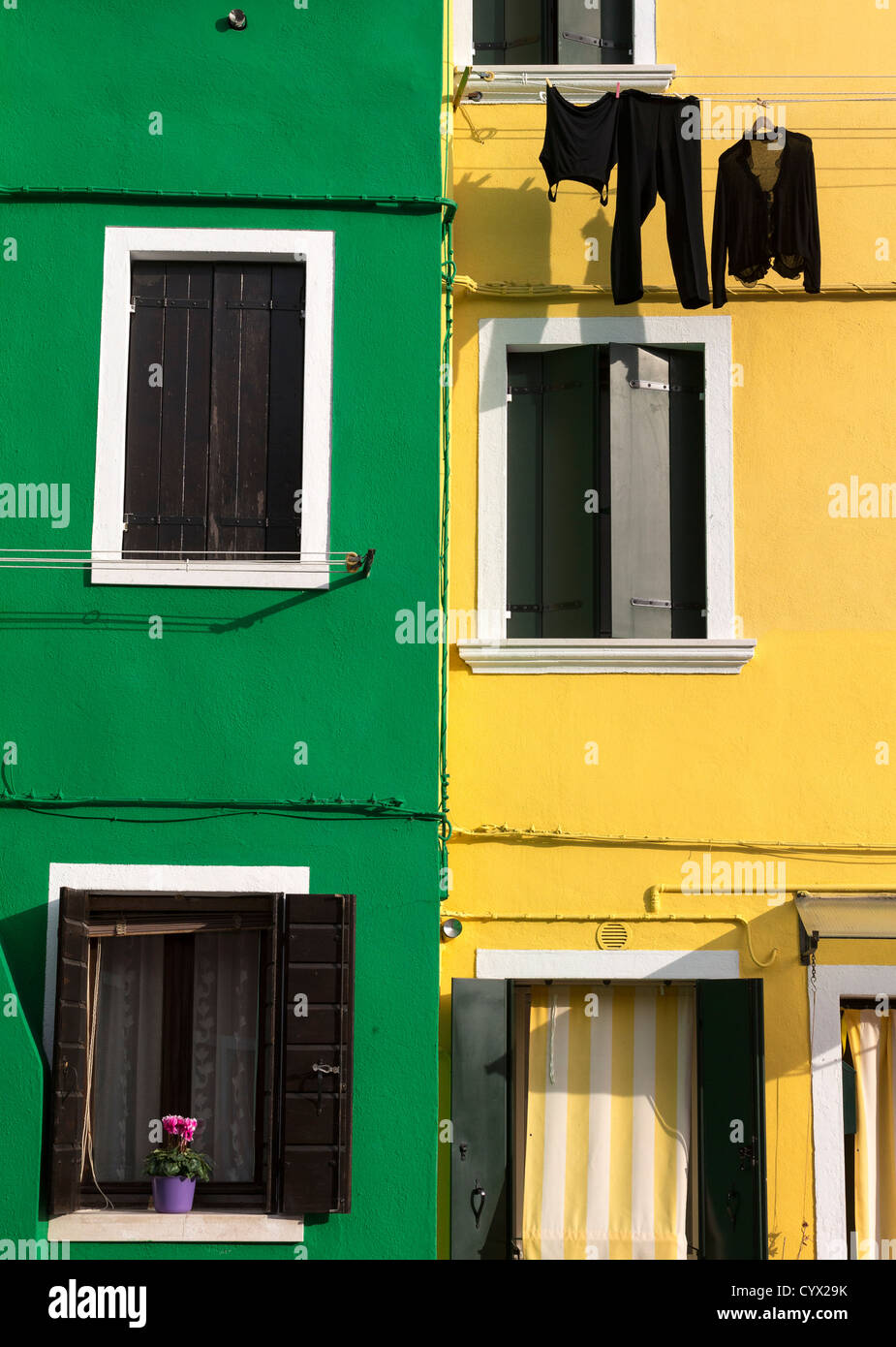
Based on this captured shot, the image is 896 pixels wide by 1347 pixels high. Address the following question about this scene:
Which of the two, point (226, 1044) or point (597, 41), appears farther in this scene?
point (597, 41)

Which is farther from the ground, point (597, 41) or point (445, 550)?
point (597, 41)

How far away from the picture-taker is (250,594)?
352 inches

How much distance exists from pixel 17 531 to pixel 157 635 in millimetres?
975

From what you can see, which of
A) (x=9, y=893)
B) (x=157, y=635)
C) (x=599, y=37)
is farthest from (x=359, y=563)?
(x=599, y=37)

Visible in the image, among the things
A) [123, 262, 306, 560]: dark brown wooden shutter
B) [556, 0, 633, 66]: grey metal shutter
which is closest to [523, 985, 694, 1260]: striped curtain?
[123, 262, 306, 560]: dark brown wooden shutter

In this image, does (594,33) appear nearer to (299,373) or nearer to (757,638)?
(299,373)

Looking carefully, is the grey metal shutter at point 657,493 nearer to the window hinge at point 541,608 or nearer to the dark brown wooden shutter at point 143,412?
the window hinge at point 541,608

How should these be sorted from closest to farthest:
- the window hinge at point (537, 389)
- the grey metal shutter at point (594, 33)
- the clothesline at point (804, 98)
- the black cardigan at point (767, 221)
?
the black cardigan at point (767, 221)
the window hinge at point (537, 389)
the clothesline at point (804, 98)
the grey metal shutter at point (594, 33)

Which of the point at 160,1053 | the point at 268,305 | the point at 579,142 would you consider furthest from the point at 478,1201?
the point at 579,142

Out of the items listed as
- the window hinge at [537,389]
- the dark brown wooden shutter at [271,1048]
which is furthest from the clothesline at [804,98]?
the dark brown wooden shutter at [271,1048]

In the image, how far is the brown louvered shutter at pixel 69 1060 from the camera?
8305mm

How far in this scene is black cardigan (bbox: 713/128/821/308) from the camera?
10.1 m

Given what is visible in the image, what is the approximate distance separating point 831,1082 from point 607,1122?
4.45 ft

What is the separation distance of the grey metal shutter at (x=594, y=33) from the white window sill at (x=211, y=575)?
13.7 feet
